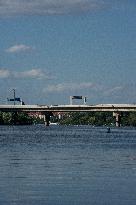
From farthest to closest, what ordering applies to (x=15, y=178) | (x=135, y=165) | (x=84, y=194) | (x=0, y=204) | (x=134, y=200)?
(x=135, y=165) < (x=15, y=178) < (x=84, y=194) < (x=134, y=200) < (x=0, y=204)

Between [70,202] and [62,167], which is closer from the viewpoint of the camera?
[70,202]

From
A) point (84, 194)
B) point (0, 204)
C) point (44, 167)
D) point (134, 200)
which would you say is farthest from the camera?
point (44, 167)

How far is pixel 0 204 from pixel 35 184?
8.81 meters

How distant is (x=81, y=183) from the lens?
41000 mm

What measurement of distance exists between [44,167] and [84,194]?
681 inches

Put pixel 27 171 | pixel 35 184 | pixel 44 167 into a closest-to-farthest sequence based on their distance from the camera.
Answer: pixel 35 184 < pixel 27 171 < pixel 44 167

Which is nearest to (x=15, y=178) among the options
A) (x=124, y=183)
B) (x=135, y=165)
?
(x=124, y=183)

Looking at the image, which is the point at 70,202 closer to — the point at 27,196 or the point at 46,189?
the point at 27,196

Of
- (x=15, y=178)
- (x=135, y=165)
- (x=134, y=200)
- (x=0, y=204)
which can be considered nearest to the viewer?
(x=0, y=204)

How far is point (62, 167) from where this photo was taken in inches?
2100

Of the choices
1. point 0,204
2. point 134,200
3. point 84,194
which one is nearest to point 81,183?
point 84,194

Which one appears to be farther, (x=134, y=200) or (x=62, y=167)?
(x=62, y=167)

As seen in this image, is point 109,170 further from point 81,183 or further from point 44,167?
point 81,183

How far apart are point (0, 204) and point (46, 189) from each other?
669 centimetres
